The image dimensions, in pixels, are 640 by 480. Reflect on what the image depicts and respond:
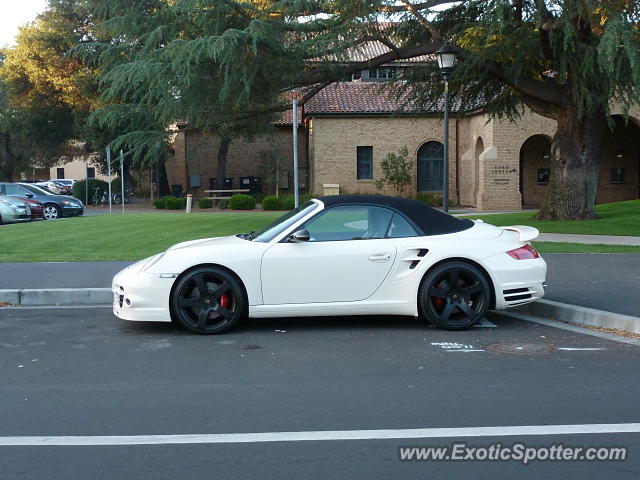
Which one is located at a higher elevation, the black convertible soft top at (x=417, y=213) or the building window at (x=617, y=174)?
the building window at (x=617, y=174)

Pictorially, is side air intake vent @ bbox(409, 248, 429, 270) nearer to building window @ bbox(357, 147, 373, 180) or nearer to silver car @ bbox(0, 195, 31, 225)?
silver car @ bbox(0, 195, 31, 225)

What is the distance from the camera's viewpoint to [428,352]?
709cm

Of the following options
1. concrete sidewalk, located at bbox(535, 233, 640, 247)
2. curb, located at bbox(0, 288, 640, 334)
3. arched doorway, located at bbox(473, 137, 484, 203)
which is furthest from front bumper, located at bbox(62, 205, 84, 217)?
curb, located at bbox(0, 288, 640, 334)

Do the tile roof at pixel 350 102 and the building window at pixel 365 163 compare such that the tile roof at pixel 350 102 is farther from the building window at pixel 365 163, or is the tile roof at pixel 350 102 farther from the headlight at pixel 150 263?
the headlight at pixel 150 263

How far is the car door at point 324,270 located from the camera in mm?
7867

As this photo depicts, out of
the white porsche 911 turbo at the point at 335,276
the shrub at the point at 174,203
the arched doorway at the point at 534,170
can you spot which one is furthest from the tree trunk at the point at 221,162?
the white porsche 911 turbo at the point at 335,276

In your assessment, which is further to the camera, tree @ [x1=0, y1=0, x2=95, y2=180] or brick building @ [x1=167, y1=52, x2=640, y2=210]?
tree @ [x1=0, y1=0, x2=95, y2=180]

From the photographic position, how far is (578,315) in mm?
8391

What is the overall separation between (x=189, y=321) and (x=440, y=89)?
16.3m

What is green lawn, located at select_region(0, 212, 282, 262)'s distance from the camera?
45.4ft

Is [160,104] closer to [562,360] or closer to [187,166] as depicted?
[562,360]

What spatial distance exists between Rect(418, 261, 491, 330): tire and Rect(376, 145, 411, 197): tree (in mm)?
31102

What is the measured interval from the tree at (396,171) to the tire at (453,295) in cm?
3110

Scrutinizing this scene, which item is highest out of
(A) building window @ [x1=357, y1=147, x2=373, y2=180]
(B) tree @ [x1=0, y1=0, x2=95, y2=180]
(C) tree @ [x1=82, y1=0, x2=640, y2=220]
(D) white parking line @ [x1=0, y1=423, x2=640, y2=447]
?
(B) tree @ [x1=0, y1=0, x2=95, y2=180]
